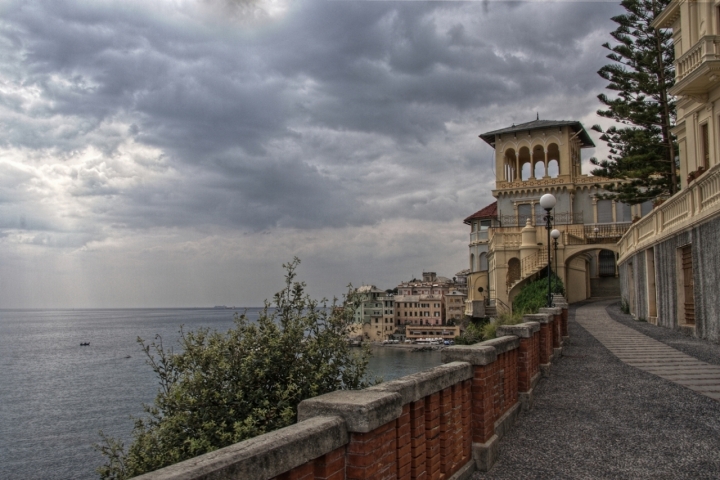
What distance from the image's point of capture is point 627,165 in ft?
100

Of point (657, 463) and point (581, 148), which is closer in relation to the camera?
point (657, 463)

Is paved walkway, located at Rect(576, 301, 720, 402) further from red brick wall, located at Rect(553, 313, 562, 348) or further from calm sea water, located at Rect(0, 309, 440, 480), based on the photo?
calm sea water, located at Rect(0, 309, 440, 480)

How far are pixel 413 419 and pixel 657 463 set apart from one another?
3.33 meters

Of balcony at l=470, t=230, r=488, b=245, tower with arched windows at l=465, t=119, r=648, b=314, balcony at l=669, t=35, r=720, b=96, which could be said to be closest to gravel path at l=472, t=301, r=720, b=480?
balcony at l=669, t=35, r=720, b=96

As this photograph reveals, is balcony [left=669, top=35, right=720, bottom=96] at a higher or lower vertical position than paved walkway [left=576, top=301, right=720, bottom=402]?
higher

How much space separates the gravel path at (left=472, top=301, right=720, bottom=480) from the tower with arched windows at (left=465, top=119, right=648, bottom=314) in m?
27.5

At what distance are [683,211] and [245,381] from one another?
15144 millimetres

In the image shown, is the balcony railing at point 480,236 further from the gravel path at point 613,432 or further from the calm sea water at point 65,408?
the gravel path at point 613,432

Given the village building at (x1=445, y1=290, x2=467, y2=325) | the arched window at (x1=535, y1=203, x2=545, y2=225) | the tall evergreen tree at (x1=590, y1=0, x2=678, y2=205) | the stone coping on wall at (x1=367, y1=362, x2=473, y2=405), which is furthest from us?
the village building at (x1=445, y1=290, x2=467, y2=325)

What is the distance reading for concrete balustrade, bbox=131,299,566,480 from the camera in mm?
2496

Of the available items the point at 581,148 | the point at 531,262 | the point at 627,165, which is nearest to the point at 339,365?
the point at 627,165

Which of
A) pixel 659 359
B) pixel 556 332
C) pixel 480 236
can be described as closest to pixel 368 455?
pixel 659 359

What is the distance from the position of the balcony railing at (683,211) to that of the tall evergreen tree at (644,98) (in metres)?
A: 7.50

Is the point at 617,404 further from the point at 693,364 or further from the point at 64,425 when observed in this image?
the point at 64,425
